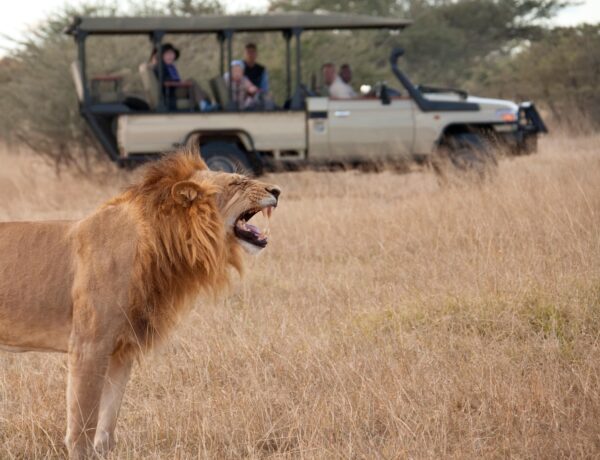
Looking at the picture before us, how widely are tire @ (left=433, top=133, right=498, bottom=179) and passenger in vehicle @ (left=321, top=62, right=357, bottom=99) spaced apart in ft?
3.79

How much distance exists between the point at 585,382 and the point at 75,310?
72.6 inches

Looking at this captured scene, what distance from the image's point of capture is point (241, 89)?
10562 millimetres

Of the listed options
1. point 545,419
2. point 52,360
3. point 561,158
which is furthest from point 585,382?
point 561,158

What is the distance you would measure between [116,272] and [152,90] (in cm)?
747

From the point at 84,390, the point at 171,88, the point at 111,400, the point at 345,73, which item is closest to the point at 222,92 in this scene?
the point at 171,88

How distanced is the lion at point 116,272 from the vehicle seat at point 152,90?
7112 mm

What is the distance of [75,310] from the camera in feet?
10.3

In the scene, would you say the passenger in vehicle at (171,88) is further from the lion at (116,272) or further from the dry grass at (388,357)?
the lion at (116,272)

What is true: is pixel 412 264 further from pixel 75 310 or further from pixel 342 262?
pixel 75 310

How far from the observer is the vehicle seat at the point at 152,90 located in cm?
1037

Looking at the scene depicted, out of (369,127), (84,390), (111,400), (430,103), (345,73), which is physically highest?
(345,73)

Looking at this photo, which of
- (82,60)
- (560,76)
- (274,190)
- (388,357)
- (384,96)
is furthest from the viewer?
(560,76)

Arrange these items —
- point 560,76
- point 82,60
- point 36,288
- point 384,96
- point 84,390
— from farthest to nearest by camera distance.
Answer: point 560,76, point 384,96, point 82,60, point 36,288, point 84,390

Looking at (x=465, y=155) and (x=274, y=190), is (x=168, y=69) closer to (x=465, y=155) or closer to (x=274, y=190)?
(x=465, y=155)
